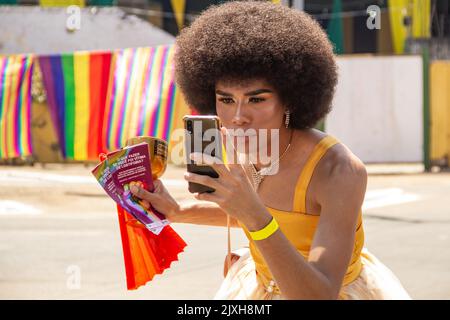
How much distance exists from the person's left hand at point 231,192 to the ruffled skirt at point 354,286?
46 centimetres

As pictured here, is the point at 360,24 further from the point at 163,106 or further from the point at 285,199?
the point at 285,199

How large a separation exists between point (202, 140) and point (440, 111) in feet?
53.2

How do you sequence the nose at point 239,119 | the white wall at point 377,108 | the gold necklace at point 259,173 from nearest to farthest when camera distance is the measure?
the nose at point 239,119 < the gold necklace at point 259,173 < the white wall at point 377,108

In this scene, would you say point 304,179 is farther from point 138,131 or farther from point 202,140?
point 138,131

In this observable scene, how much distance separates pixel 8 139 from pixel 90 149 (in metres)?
1.39

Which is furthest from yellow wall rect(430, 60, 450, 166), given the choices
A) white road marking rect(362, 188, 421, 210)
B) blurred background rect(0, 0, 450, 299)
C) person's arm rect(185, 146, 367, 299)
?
person's arm rect(185, 146, 367, 299)

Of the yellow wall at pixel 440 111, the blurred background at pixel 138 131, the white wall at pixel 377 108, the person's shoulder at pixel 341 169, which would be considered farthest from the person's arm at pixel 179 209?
the white wall at pixel 377 108

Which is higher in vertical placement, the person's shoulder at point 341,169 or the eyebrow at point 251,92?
the eyebrow at point 251,92

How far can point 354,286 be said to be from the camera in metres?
2.63

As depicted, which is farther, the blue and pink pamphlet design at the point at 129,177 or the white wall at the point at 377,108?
the white wall at the point at 377,108

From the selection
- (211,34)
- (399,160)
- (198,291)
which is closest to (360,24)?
(399,160)

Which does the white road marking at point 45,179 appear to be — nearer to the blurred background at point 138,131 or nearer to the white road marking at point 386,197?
the blurred background at point 138,131

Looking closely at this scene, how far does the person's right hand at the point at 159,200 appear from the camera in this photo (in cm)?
276
